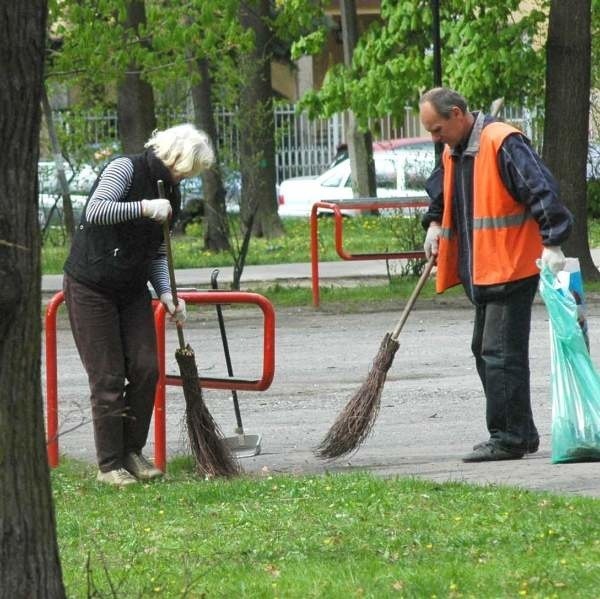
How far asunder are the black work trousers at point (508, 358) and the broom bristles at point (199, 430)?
4.33ft

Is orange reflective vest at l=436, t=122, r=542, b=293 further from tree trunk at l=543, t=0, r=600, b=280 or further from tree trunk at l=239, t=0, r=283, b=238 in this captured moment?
tree trunk at l=239, t=0, r=283, b=238

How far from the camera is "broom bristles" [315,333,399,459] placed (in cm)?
811

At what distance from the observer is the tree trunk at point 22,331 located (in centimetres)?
407

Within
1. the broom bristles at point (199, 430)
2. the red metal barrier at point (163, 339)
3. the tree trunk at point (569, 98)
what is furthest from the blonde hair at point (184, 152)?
the tree trunk at point (569, 98)

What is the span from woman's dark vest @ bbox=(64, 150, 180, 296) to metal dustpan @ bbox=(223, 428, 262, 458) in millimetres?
1537

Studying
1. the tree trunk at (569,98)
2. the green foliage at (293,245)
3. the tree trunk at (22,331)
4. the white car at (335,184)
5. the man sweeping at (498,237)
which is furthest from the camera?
the white car at (335,184)

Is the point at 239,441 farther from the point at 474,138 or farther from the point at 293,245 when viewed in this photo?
the point at 293,245

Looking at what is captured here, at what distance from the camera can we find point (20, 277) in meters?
4.07

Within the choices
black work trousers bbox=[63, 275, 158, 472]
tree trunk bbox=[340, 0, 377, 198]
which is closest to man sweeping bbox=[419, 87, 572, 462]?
black work trousers bbox=[63, 275, 158, 472]

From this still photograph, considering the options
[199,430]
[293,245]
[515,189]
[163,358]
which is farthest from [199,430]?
[293,245]

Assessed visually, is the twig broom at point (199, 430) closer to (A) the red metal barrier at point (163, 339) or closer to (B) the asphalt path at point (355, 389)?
(A) the red metal barrier at point (163, 339)

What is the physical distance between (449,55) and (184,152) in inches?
605

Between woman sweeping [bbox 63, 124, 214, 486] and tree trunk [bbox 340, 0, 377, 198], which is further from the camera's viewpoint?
tree trunk [bbox 340, 0, 377, 198]

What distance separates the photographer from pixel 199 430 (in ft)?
25.4
